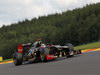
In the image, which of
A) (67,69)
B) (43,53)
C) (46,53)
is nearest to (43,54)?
(43,53)

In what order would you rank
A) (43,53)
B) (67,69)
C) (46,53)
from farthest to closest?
1. (43,53)
2. (46,53)
3. (67,69)

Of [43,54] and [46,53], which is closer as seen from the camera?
[46,53]

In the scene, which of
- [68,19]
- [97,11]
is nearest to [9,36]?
[68,19]

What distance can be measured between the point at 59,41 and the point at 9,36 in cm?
5754

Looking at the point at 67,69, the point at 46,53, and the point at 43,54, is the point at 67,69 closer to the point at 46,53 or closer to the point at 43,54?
the point at 46,53

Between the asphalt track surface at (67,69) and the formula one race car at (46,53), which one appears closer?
the asphalt track surface at (67,69)

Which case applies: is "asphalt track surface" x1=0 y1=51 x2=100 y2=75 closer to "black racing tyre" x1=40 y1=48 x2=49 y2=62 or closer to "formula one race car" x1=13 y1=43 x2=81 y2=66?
"black racing tyre" x1=40 y1=48 x2=49 y2=62

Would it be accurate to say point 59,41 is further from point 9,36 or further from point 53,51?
point 53,51

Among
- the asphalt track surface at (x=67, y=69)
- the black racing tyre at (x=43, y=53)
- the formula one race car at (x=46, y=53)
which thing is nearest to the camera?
the asphalt track surface at (x=67, y=69)

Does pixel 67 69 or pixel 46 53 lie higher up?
pixel 46 53

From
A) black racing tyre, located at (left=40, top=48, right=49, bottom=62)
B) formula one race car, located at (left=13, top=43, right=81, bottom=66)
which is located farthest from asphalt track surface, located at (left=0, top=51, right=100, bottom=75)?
formula one race car, located at (left=13, top=43, right=81, bottom=66)

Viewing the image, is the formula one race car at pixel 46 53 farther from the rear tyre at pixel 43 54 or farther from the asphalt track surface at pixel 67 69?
the asphalt track surface at pixel 67 69

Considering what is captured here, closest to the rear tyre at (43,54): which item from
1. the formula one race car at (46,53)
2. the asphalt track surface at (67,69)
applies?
the formula one race car at (46,53)

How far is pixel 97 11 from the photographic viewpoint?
11269 cm
